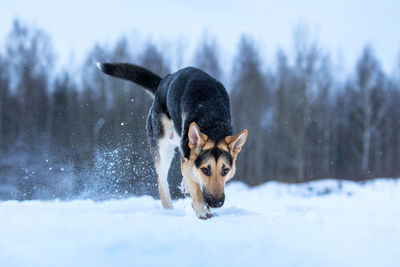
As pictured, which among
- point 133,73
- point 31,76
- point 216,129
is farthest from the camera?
point 31,76

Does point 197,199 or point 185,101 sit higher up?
point 185,101

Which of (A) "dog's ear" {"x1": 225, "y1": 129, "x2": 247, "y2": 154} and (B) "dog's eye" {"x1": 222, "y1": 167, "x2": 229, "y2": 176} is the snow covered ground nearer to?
(B) "dog's eye" {"x1": 222, "y1": 167, "x2": 229, "y2": 176}

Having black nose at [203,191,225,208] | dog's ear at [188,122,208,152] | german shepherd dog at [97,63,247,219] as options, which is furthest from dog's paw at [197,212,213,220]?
dog's ear at [188,122,208,152]

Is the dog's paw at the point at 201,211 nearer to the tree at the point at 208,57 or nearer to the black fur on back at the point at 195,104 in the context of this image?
the black fur on back at the point at 195,104

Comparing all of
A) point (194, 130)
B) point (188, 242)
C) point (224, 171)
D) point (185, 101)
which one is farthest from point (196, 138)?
point (188, 242)

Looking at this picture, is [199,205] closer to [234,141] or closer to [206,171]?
[206,171]

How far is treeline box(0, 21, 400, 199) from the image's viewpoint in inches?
806

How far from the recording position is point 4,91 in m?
21.6

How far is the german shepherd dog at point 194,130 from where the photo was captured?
3.82 meters

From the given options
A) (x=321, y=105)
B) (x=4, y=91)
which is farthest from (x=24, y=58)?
(x=321, y=105)

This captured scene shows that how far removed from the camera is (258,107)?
26266 mm

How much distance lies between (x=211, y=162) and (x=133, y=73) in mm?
2959

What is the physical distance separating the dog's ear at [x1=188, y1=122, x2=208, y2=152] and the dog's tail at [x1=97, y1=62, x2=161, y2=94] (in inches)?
94.7

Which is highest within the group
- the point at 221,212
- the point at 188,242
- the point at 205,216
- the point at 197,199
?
the point at 188,242
